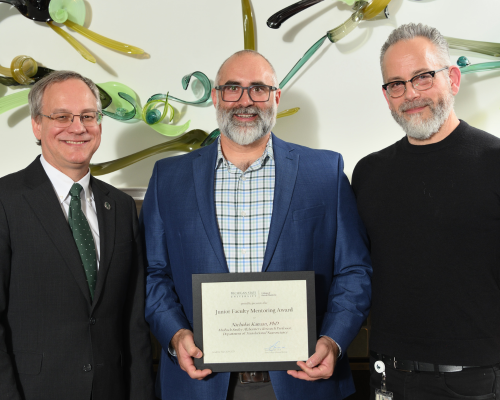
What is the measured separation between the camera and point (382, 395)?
5.34 feet

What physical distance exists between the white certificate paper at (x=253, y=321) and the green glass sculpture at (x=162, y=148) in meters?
1.18

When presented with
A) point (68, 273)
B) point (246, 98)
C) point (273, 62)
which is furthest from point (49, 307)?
point (273, 62)

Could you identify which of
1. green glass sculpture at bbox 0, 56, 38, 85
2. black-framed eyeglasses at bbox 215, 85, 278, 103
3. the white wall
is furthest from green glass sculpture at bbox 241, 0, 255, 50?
green glass sculpture at bbox 0, 56, 38, 85

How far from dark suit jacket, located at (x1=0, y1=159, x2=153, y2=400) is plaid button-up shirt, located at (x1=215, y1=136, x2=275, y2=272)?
397 millimetres

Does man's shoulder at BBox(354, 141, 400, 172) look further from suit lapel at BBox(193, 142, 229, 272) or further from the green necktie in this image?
the green necktie

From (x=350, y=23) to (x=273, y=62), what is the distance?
43 cm

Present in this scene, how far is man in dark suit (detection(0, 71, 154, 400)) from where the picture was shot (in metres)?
1.41

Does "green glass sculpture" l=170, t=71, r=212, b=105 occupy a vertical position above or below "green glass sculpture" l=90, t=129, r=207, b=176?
above

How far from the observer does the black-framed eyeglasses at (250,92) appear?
175 centimetres

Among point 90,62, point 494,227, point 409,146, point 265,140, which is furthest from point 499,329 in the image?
point 90,62

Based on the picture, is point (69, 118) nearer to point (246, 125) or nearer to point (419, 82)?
point (246, 125)

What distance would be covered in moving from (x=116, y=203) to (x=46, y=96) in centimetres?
44

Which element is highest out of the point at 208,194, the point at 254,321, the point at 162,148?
the point at 162,148

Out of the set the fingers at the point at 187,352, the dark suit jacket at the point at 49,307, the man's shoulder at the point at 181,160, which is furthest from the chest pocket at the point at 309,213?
the dark suit jacket at the point at 49,307
